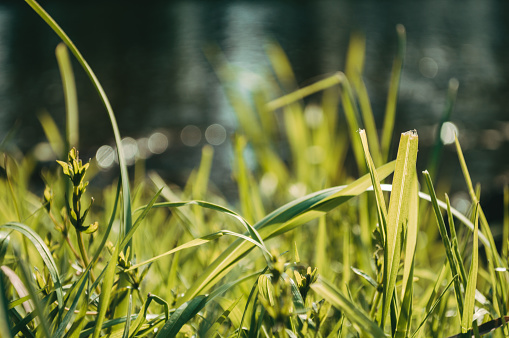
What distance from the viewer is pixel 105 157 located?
1907 mm

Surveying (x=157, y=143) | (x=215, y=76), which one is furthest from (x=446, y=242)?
(x=215, y=76)

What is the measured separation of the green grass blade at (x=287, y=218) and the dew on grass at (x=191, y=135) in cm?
185

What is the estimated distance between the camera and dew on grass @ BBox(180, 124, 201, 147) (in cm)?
219

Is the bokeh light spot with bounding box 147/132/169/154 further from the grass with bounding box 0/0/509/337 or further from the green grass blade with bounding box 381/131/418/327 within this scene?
the green grass blade with bounding box 381/131/418/327

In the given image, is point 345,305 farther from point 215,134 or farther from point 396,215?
point 215,134

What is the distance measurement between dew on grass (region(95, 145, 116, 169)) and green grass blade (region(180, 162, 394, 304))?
152 cm

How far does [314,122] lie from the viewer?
1.30 meters

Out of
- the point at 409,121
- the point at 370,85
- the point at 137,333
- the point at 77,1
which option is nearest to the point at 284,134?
the point at 409,121

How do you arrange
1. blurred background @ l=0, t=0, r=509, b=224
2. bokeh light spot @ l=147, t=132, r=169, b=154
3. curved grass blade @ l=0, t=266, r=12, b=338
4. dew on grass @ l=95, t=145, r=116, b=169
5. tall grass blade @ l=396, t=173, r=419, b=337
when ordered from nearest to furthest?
curved grass blade @ l=0, t=266, r=12, b=338
tall grass blade @ l=396, t=173, r=419, b=337
dew on grass @ l=95, t=145, r=116, b=169
blurred background @ l=0, t=0, r=509, b=224
bokeh light spot @ l=147, t=132, r=169, b=154

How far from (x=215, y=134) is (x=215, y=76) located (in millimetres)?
1342

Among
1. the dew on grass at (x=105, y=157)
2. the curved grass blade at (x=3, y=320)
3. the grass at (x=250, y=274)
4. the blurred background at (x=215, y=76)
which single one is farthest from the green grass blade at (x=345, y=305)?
the dew on grass at (x=105, y=157)

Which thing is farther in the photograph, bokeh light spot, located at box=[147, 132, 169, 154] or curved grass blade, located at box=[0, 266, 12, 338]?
bokeh light spot, located at box=[147, 132, 169, 154]

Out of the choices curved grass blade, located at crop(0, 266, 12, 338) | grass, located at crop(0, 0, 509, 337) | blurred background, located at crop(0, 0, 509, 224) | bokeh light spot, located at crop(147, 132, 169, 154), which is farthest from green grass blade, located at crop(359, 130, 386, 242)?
bokeh light spot, located at crop(147, 132, 169, 154)

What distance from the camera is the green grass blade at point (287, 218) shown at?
0.98ft
